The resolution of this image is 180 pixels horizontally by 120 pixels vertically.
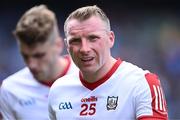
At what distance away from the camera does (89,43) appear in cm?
434

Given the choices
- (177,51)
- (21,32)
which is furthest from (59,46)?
(177,51)

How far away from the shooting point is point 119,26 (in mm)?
15070

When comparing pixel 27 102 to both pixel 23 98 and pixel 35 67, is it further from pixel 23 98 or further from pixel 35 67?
pixel 35 67

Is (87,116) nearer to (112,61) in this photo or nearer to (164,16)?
(112,61)

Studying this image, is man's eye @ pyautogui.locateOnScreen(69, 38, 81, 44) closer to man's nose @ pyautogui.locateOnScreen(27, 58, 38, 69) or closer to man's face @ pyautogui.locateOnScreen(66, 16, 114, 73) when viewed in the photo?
man's face @ pyautogui.locateOnScreen(66, 16, 114, 73)

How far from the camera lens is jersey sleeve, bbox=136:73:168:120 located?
4285 mm

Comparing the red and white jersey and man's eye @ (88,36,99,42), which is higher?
man's eye @ (88,36,99,42)

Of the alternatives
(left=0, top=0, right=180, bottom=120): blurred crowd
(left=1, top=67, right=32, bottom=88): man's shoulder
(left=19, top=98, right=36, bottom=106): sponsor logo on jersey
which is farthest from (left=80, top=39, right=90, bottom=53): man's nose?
(left=0, top=0, right=180, bottom=120): blurred crowd

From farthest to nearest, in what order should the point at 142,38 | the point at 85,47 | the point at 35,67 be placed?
the point at 142,38 < the point at 85,47 < the point at 35,67

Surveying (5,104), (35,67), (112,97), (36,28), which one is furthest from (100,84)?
(5,104)

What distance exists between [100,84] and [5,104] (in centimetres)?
156

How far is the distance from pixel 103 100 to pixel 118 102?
0.14 meters

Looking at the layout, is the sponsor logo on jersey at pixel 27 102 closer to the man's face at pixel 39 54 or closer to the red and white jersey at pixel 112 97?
the red and white jersey at pixel 112 97

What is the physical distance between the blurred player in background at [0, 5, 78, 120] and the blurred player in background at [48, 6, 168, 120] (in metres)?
0.21
